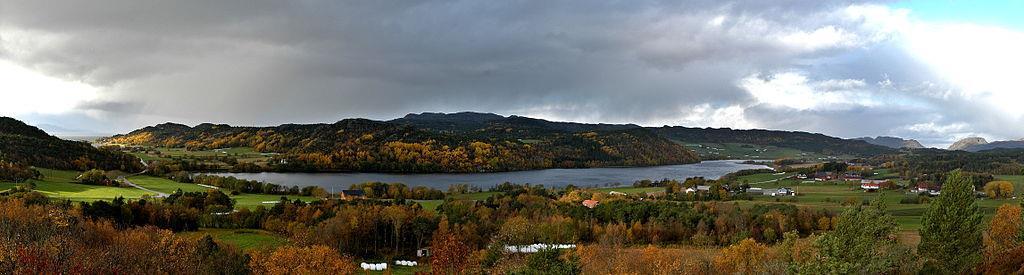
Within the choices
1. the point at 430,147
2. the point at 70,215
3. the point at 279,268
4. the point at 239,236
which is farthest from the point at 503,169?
the point at 279,268

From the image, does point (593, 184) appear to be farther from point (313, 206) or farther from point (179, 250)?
point (179, 250)

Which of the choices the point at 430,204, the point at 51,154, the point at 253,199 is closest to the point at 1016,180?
the point at 430,204

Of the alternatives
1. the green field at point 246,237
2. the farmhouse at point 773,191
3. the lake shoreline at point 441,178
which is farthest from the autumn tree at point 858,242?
the lake shoreline at point 441,178

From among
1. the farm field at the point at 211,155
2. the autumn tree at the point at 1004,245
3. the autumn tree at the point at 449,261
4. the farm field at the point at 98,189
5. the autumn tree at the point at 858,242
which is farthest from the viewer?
the farm field at the point at 211,155

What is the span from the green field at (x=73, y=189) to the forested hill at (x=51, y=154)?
352 inches

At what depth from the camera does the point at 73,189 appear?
85.6m

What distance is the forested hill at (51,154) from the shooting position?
107 metres

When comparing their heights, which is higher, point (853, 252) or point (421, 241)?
point (853, 252)

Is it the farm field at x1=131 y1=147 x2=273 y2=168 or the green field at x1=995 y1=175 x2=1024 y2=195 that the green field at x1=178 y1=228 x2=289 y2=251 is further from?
the green field at x1=995 y1=175 x2=1024 y2=195

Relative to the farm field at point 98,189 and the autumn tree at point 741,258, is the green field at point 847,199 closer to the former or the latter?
the autumn tree at point 741,258

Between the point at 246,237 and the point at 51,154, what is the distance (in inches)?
3182

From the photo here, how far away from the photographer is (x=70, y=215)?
53.8 meters

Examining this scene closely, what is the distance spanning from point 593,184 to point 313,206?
268 feet

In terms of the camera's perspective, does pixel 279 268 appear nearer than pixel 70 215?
Yes
